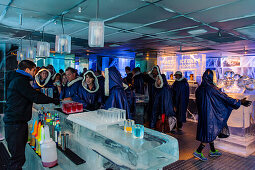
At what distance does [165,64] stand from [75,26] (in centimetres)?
609

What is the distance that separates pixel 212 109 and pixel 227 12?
1918 millimetres

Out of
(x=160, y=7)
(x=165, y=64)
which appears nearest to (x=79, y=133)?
(x=160, y=7)

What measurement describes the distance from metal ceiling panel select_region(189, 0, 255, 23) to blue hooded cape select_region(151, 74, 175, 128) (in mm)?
1989

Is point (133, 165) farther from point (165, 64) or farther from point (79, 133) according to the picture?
point (165, 64)

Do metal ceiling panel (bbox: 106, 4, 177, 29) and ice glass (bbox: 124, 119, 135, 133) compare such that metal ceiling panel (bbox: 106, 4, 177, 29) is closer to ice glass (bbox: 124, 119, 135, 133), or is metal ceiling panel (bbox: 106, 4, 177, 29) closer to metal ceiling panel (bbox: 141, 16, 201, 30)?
metal ceiling panel (bbox: 141, 16, 201, 30)

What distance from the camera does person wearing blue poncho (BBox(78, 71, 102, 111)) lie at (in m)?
4.52

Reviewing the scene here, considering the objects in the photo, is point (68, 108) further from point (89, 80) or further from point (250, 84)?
point (250, 84)

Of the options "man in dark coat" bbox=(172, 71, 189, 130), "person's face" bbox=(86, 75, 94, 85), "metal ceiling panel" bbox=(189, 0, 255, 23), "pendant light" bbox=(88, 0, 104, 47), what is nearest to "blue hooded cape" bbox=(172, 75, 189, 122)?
"man in dark coat" bbox=(172, 71, 189, 130)

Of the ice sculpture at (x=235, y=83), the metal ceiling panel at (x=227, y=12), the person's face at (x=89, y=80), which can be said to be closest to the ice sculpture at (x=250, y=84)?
the ice sculpture at (x=235, y=83)

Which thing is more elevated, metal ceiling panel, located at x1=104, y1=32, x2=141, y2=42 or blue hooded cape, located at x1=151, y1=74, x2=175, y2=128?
metal ceiling panel, located at x1=104, y1=32, x2=141, y2=42

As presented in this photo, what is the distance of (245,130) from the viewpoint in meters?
4.29

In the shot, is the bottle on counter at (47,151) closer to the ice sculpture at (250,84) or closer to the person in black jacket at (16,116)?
the person in black jacket at (16,116)

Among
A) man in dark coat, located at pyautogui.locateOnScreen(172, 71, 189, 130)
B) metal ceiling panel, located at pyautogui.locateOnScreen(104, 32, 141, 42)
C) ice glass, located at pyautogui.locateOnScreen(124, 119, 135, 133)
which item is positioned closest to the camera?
ice glass, located at pyautogui.locateOnScreen(124, 119, 135, 133)

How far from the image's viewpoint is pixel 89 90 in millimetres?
4531
